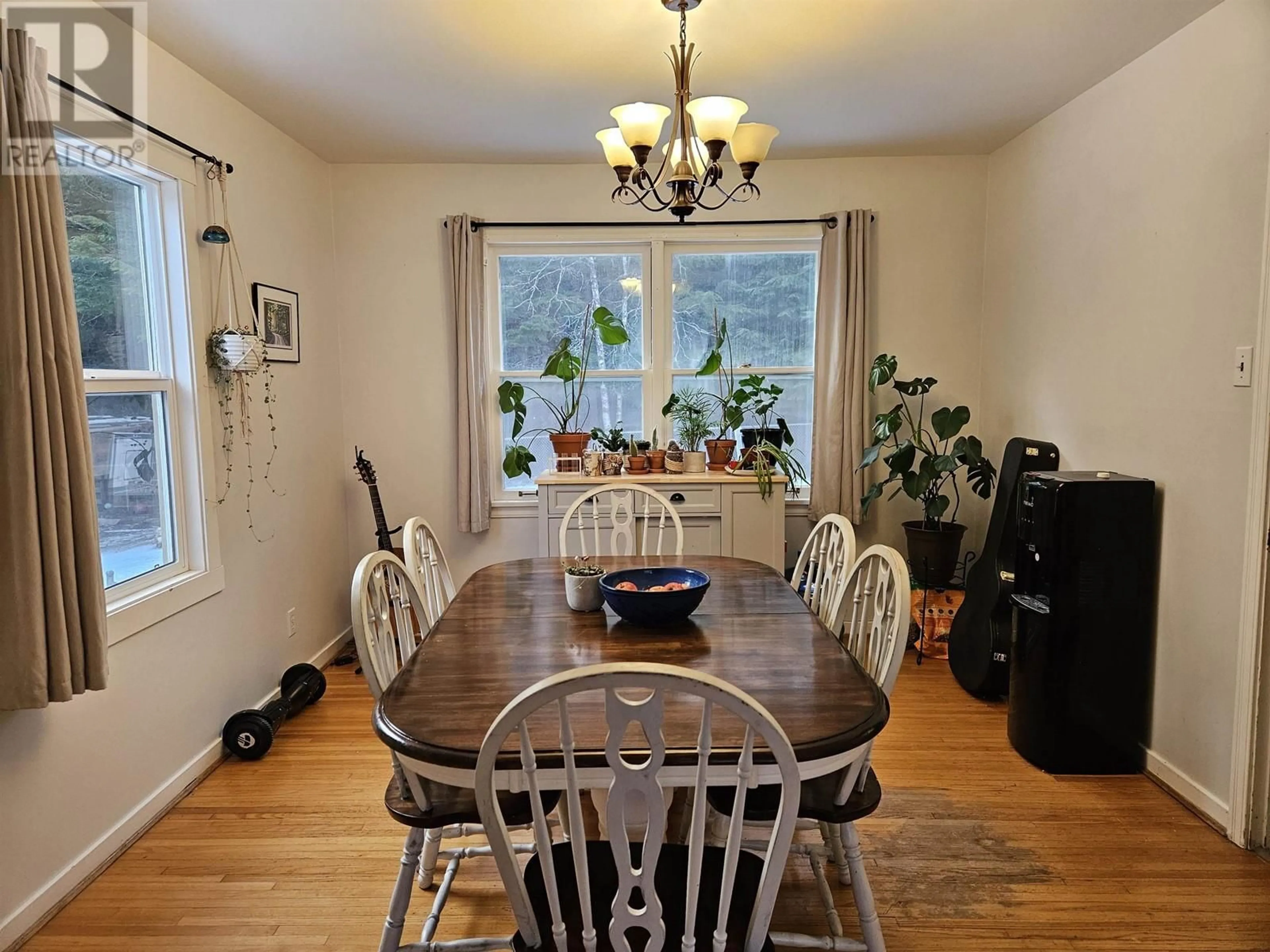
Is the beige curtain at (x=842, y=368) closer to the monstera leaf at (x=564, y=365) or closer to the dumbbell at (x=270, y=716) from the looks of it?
the monstera leaf at (x=564, y=365)

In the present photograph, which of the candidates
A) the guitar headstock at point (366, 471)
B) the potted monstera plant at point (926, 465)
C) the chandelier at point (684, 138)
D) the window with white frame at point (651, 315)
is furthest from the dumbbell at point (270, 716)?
the potted monstera plant at point (926, 465)

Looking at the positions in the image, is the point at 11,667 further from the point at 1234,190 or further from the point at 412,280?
the point at 1234,190

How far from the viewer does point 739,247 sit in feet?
13.4

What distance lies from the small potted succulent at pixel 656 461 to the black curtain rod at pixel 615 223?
1.16 m

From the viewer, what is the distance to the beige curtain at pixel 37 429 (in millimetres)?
1708

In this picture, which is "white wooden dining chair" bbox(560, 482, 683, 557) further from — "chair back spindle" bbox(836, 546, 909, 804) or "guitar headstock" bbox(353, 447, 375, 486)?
"guitar headstock" bbox(353, 447, 375, 486)

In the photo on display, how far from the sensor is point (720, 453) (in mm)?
3955

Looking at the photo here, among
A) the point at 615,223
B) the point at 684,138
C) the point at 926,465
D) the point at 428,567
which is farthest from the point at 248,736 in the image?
the point at 926,465

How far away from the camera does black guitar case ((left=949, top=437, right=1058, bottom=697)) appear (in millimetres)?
3160

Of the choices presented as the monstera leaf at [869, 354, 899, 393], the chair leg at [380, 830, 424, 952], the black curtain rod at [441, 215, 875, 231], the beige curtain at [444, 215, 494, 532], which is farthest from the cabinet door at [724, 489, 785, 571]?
the chair leg at [380, 830, 424, 952]

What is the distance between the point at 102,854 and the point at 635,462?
255 centimetres

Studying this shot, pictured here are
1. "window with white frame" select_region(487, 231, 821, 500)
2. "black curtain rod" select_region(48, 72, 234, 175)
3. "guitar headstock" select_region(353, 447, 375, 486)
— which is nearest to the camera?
"black curtain rod" select_region(48, 72, 234, 175)

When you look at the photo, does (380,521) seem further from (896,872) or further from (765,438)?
(896,872)

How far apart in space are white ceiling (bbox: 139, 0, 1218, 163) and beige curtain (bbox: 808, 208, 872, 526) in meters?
0.52
